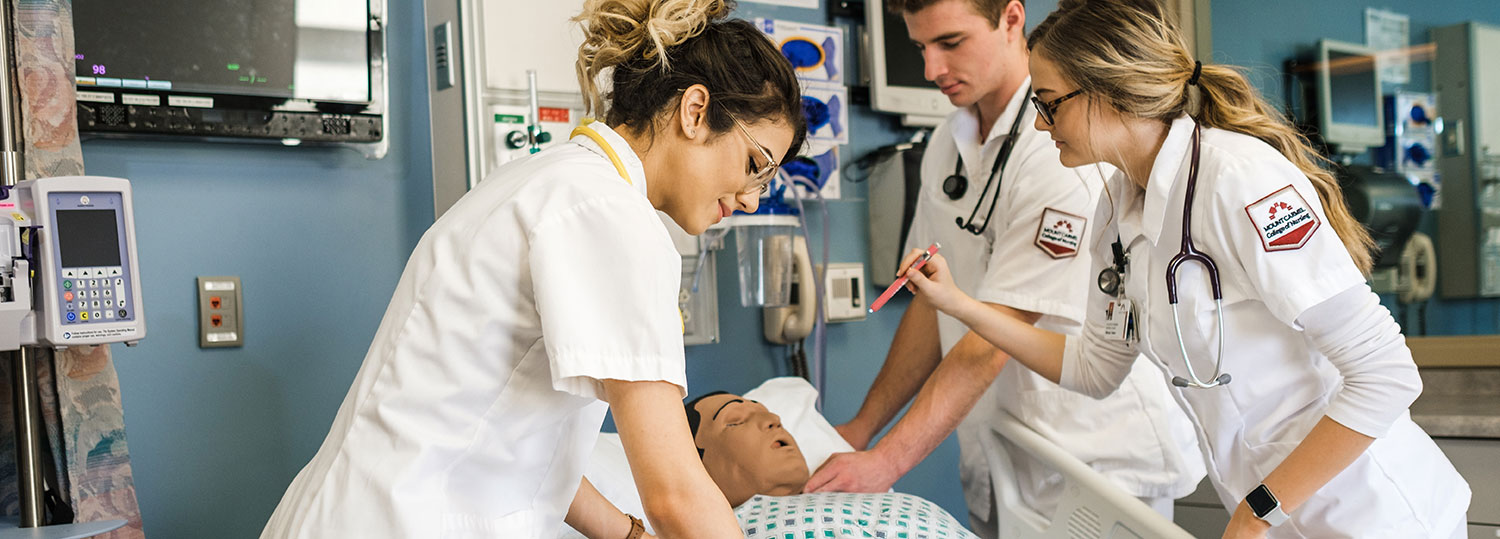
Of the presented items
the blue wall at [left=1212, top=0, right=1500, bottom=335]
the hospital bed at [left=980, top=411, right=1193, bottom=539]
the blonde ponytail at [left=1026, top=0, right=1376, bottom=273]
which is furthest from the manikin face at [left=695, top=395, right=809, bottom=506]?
the blue wall at [left=1212, top=0, right=1500, bottom=335]

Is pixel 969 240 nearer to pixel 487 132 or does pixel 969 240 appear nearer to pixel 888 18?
pixel 888 18

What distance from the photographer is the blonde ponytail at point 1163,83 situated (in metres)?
1.60

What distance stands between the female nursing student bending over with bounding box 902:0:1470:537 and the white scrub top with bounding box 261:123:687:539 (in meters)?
0.82

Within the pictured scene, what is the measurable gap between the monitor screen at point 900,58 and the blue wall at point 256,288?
119 cm

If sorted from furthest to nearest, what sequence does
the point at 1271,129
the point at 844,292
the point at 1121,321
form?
1. the point at 844,292
2. the point at 1121,321
3. the point at 1271,129

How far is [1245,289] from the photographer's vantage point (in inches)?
60.1

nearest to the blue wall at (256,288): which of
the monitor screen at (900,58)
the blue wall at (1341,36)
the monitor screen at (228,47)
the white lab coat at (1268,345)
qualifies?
the monitor screen at (228,47)

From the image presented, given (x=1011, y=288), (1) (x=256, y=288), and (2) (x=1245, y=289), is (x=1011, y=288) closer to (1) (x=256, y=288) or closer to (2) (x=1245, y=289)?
(2) (x=1245, y=289)

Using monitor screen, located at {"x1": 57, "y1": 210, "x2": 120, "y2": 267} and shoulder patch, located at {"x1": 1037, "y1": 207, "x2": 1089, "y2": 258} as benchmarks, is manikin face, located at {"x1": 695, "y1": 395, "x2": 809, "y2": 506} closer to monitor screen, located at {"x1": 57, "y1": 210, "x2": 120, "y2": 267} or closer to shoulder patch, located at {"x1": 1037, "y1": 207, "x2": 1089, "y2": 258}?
shoulder patch, located at {"x1": 1037, "y1": 207, "x2": 1089, "y2": 258}

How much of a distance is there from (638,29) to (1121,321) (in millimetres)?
892

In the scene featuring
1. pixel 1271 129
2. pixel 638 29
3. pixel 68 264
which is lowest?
pixel 68 264

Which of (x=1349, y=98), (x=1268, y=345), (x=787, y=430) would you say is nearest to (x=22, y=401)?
(x=787, y=430)

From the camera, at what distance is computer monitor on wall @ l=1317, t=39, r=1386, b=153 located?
3.14 metres

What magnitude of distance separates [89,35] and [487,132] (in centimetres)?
72
